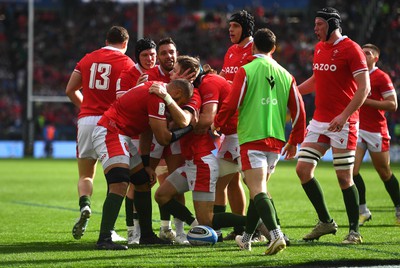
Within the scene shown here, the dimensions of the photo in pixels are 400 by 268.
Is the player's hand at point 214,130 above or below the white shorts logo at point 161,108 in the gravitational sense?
below

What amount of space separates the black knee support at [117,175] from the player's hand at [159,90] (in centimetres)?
81

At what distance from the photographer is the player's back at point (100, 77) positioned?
9273 millimetres

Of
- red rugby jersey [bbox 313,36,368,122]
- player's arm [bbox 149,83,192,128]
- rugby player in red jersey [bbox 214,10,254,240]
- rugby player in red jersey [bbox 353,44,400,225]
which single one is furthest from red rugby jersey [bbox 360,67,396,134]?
player's arm [bbox 149,83,192,128]

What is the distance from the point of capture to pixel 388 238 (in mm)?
9117

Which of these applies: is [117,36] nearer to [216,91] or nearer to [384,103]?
[216,91]

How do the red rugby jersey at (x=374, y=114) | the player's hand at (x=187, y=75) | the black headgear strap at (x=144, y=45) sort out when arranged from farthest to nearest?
the red rugby jersey at (x=374, y=114) < the black headgear strap at (x=144, y=45) < the player's hand at (x=187, y=75)

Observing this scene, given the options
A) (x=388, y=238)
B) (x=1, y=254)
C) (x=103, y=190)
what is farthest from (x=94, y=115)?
(x=103, y=190)

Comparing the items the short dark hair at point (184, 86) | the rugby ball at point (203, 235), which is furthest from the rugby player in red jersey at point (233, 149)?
the short dark hair at point (184, 86)

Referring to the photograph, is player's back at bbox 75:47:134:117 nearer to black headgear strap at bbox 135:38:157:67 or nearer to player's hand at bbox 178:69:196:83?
black headgear strap at bbox 135:38:157:67

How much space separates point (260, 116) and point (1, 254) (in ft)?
8.84

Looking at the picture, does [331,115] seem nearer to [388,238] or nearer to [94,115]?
[388,238]

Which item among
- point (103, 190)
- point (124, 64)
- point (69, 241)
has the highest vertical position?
point (124, 64)

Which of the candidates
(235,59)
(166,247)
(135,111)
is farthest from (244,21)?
(166,247)

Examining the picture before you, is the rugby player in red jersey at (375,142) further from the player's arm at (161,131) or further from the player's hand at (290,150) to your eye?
the player's arm at (161,131)
